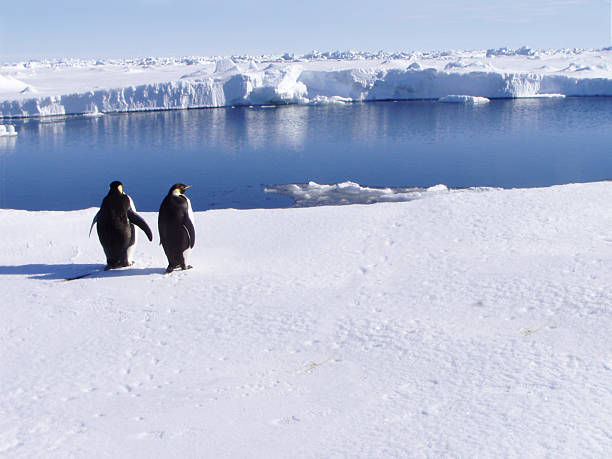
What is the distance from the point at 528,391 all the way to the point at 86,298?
10.3ft

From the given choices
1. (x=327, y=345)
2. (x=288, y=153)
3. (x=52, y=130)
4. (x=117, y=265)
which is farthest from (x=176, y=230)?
(x=52, y=130)

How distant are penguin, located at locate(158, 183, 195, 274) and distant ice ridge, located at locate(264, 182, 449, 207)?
5.77m

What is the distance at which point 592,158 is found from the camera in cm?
1647

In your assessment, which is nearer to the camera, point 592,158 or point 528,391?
point 528,391

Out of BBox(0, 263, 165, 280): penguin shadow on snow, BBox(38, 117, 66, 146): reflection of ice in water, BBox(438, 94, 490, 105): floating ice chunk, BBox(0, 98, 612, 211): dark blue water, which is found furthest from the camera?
BBox(438, 94, 490, 105): floating ice chunk

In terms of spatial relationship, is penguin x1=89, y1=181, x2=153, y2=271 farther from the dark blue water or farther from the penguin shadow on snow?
the dark blue water

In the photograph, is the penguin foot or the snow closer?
the snow

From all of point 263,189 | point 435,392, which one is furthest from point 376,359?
point 263,189

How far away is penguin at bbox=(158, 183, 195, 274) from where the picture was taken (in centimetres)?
512

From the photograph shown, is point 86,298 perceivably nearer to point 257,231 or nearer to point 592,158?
point 257,231

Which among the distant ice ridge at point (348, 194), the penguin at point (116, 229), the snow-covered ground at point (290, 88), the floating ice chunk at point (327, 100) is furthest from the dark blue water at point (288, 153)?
the penguin at point (116, 229)

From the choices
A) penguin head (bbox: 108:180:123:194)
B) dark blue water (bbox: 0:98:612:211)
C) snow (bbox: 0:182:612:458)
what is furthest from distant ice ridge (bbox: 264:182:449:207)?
penguin head (bbox: 108:180:123:194)

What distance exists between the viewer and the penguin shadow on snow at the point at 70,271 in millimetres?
5090

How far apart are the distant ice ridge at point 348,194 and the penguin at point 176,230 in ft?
18.9
